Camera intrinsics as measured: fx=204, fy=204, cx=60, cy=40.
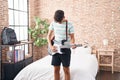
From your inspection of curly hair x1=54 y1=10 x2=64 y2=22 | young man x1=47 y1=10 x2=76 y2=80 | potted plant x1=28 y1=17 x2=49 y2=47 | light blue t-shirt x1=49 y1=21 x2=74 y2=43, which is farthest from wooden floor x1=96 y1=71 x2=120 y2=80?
curly hair x1=54 y1=10 x2=64 y2=22

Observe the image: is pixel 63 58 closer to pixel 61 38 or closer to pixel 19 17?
pixel 61 38

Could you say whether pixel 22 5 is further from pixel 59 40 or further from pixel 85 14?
pixel 59 40

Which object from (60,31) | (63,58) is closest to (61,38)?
(60,31)

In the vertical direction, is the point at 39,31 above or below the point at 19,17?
below

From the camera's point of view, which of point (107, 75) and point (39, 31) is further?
point (39, 31)

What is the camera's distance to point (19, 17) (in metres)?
6.29

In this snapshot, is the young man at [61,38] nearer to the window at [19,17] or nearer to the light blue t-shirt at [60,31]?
the light blue t-shirt at [60,31]

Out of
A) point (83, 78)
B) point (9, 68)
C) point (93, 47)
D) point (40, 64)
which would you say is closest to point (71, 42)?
point (83, 78)

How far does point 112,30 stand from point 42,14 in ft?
7.78

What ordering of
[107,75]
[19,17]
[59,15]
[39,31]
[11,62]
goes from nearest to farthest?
[59,15], [11,62], [107,75], [19,17], [39,31]

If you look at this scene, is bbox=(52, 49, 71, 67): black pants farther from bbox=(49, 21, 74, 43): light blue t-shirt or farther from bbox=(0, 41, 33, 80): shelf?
bbox=(0, 41, 33, 80): shelf

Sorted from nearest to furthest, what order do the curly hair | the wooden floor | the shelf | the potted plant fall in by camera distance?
1. the curly hair
2. the shelf
3. the wooden floor
4. the potted plant

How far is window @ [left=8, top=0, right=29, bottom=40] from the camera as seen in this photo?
581 cm

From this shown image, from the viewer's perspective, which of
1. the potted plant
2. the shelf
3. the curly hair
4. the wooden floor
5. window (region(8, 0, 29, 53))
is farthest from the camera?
the potted plant
